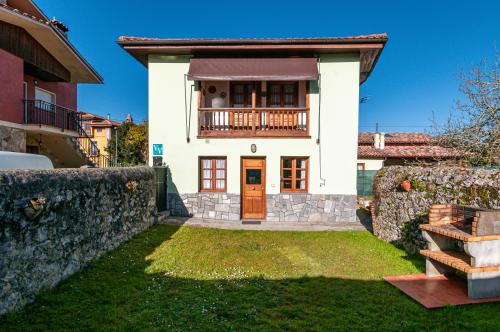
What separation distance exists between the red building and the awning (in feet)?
26.0

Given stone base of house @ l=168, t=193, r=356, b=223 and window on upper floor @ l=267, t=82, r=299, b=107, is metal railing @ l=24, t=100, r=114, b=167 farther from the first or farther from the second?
window on upper floor @ l=267, t=82, r=299, b=107

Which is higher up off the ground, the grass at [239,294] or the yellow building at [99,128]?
the yellow building at [99,128]

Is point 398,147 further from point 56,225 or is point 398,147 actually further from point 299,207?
point 56,225

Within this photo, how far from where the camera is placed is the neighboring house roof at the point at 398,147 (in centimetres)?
2339

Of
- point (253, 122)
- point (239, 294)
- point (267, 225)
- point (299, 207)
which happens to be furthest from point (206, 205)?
point (239, 294)

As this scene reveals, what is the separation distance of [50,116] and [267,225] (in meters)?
12.6

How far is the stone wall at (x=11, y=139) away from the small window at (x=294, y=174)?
11960 mm

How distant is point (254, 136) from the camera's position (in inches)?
417

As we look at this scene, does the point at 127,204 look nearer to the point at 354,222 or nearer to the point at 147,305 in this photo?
the point at 147,305

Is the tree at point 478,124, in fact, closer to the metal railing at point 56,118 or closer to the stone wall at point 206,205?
the stone wall at point 206,205

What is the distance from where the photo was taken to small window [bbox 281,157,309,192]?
10719 mm

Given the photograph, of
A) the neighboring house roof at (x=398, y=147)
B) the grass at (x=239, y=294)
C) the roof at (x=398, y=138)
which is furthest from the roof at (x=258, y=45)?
the roof at (x=398, y=138)

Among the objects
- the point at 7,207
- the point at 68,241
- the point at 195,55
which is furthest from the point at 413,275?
the point at 195,55

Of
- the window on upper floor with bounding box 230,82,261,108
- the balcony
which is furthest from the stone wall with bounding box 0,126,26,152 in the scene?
the window on upper floor with bounding box 230,82,261,108
